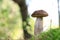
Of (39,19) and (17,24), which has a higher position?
(39,19)

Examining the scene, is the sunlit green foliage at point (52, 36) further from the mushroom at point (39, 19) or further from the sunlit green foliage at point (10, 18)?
the sunlit green foliage at point (10, 18)

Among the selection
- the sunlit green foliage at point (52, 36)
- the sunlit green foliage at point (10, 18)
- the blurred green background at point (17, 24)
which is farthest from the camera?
the sunlit green foliage at point (10, 18)

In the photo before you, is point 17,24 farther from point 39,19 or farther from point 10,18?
point 39,19

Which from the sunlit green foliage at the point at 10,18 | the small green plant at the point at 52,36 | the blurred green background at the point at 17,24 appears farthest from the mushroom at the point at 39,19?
the sunlit green foliage at the point at 10,18

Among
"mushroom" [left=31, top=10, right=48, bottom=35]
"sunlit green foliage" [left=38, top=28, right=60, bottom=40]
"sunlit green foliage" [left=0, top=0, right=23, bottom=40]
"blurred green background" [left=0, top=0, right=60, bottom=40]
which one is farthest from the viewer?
"sunlit green foliage" [left=0, top=0, right=23, bottom=40]

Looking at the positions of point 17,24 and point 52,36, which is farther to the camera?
point 17,24

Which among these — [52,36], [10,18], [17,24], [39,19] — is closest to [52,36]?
[52,36]

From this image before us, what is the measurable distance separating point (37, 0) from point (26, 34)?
0.84 m

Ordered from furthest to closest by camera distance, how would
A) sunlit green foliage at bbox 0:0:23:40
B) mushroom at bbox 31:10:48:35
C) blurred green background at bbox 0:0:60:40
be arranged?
sunlit green foliage at bbox 0:0:23:40, mushroom at bbox 31:10:48:35, blurred green background at bbox 0:0:60:40

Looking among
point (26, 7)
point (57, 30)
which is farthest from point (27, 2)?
point (57, 30)

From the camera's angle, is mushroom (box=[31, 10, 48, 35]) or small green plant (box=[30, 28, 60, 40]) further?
mushroom (box=[31, 10, 48, 35])

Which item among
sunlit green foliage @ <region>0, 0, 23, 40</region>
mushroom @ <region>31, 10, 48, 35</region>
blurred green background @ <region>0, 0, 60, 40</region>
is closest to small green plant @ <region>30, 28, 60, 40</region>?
blurred green background @ <region>0, 0, 60, 40</region>

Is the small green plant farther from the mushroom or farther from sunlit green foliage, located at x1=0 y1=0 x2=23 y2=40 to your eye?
sunlit green foliage, located at x1=0 y1=0 x2=23 y2=40

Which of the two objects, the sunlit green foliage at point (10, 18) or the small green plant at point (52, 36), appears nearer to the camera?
the small green plant at point (52, 36)
